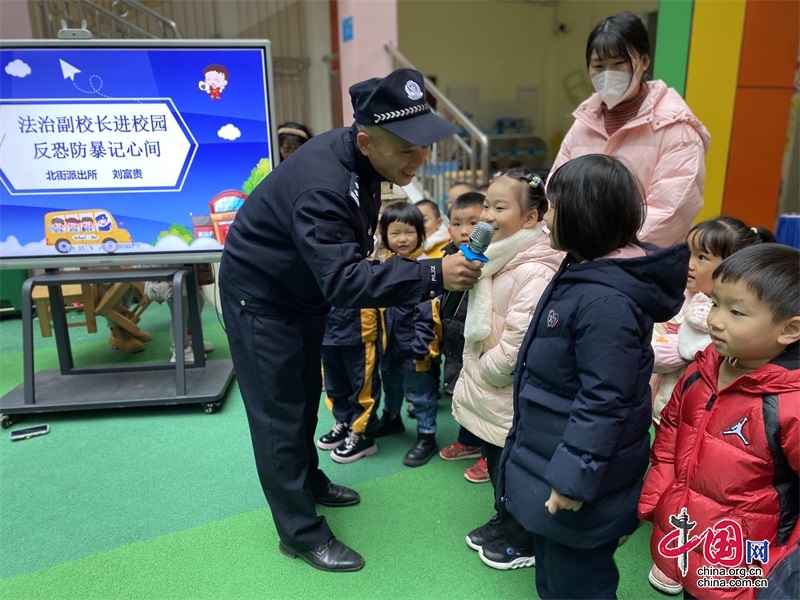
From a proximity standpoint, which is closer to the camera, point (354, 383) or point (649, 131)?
point (649, 131)

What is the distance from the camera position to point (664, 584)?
1785 mm

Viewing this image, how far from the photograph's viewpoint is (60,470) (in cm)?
259

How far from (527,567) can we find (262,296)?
1.25 metres

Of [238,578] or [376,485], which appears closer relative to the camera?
[238,578]

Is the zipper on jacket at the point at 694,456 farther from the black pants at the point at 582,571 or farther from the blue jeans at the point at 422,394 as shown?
the blue jeans at the point at 422,394

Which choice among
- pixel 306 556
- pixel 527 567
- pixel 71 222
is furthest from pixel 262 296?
pixel 71 222

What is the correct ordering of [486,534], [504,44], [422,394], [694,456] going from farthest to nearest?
[504,44]
[422,394]
[486,534]
[694,456]

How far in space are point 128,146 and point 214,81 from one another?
0.55 metres

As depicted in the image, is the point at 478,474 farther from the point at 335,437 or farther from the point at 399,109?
the point at 399,109

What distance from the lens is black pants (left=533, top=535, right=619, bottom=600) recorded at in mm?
1399

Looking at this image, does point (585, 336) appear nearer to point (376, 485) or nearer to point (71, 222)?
point (376, 485)

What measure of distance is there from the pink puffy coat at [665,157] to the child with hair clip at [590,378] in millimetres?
911

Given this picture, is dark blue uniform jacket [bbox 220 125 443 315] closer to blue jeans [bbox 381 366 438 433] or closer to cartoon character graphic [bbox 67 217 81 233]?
blue jeans [bbox 381 366 438 433]

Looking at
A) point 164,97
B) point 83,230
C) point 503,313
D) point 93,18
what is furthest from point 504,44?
point 503,313
